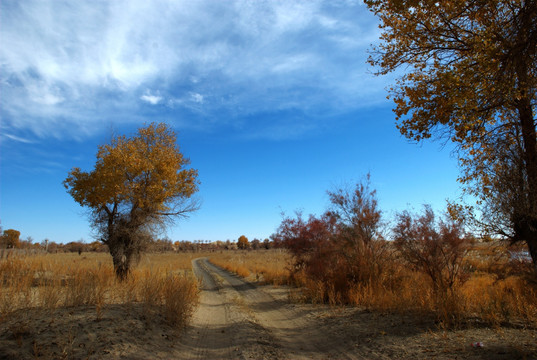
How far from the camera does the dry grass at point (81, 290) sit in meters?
5.84

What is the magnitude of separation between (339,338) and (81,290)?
6.35 m

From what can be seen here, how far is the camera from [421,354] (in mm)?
5523

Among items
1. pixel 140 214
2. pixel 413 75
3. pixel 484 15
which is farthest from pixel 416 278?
pixel 140 214

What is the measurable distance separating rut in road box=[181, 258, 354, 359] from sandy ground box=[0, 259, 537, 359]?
0.02m

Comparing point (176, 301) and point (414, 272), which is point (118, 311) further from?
point (414, 272)

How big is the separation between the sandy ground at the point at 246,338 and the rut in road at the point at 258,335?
0.9 inches

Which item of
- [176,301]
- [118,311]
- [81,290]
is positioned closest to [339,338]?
[176,301]

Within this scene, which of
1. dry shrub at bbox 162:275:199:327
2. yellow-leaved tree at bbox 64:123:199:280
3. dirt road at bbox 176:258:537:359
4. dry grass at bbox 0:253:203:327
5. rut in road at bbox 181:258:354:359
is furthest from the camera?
yellow-leaved tree at bbox 64:123:199:280

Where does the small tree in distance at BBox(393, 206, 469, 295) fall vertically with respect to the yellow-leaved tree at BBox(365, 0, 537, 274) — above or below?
below

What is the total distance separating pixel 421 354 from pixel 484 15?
6962 mm

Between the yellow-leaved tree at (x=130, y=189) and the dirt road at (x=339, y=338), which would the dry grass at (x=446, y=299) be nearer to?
the dirt road at (x=339, y=338)

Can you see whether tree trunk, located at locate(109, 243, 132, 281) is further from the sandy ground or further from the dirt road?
the sandy ground

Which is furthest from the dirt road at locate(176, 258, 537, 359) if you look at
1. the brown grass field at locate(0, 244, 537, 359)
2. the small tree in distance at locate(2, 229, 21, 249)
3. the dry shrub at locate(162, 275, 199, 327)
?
the small tree in distance at locate(2, 229, 21, 249)

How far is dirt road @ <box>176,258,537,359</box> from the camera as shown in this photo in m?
5.44
